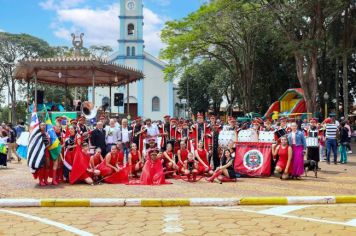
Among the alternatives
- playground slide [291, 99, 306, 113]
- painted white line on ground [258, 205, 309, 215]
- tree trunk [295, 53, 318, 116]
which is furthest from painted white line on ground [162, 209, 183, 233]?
playground slide [291, 99, 306, 113]

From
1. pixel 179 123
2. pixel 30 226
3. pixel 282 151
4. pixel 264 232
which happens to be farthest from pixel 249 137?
pixel 30 226

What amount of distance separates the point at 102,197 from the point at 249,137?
562cm

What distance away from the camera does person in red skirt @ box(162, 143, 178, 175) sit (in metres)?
12.6

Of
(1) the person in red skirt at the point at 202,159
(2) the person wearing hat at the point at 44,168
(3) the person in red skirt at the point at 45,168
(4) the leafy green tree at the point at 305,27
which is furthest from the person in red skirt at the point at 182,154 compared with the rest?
(4) the leafy green tree at the point at 305,27

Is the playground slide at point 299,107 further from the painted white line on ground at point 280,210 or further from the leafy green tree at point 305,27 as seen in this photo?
the painted white line on ground at point 280,210

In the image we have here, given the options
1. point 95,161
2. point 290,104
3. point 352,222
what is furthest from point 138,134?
point 290,104

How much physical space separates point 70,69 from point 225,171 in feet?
38.0

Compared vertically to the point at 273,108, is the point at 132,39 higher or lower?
higher

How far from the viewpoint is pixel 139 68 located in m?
55.5

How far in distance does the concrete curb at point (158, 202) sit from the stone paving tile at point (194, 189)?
56 centimetres

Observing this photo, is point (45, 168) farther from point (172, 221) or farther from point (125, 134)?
point (172, 221)

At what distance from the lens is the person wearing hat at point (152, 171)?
1148 centimetres

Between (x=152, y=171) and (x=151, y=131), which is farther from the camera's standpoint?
(x=151, y=131)

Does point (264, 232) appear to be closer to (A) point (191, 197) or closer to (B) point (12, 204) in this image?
(A) point (191, 197)
